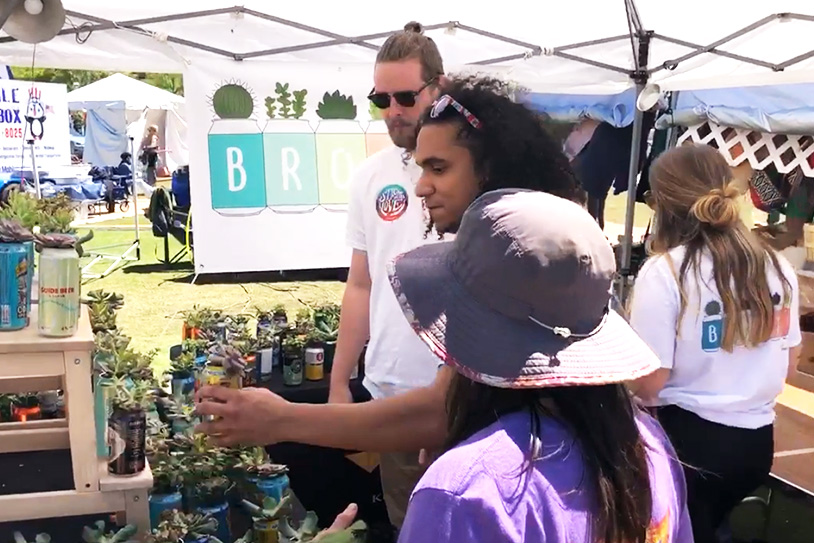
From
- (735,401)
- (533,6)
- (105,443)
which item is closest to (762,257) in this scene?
(735,401)

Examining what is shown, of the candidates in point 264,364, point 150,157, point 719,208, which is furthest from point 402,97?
point 150,157

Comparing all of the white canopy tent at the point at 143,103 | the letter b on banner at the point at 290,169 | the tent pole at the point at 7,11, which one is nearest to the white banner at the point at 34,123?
the letter b on banner at the point at 290,169

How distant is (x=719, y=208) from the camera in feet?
6.95

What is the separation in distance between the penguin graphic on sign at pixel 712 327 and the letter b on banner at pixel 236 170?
4.72 m

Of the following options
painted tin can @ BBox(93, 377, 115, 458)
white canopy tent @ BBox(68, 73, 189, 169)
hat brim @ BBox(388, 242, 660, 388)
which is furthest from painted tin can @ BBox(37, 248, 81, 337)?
white canopy tent @ BBox(68, 73, 189, 169)

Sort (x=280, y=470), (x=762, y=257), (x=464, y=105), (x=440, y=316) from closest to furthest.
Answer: (x=440, y=316)
(x=464, y=105)
(x=280, y=470)
(x=762, y=257)

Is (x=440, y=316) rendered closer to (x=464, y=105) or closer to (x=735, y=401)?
(x=464, y=105)

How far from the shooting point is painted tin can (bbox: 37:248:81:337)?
1.61 meters

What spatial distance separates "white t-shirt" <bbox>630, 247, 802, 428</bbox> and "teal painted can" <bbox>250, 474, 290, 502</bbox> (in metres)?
1.00

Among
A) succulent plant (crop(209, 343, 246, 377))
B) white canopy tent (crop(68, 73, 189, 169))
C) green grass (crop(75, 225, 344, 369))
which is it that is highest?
white canopy tent (crop(68, 73, 189, 169))

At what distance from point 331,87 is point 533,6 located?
2.18 m

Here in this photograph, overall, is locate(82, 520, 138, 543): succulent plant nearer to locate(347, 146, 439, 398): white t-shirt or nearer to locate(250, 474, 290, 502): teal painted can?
locate(250, 474, 290, 502): teal painted can

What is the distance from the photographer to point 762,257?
2.15 meters

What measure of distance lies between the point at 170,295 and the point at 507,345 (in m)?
7.05
